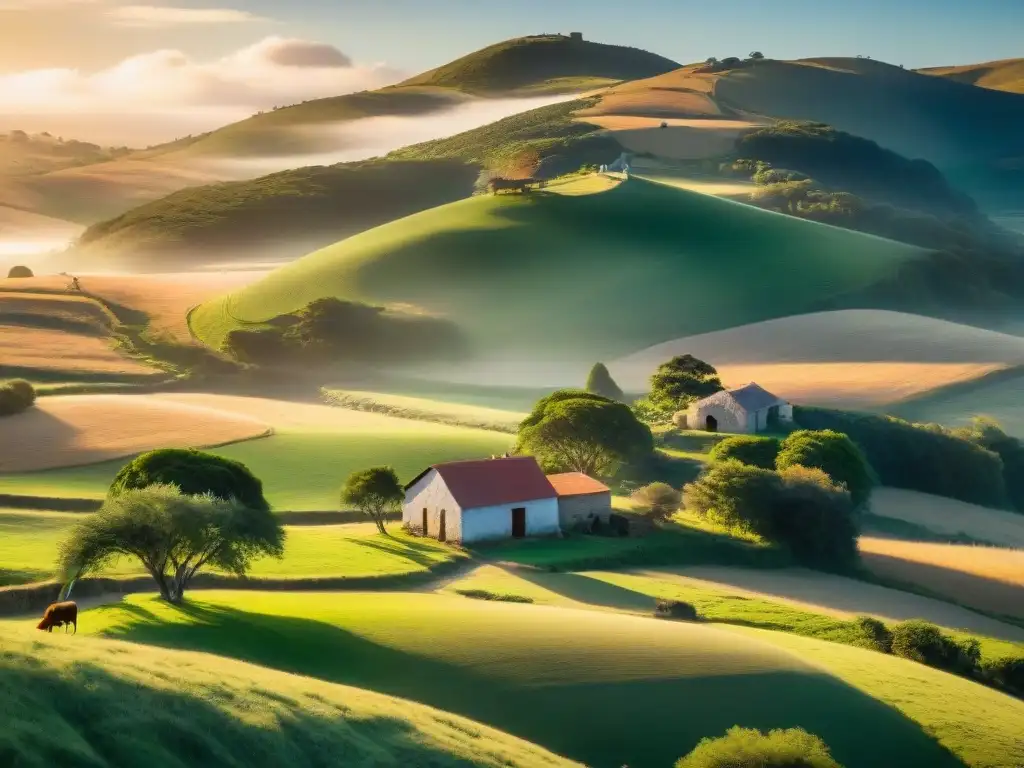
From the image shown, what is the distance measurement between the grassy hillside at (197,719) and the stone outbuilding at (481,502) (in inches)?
1096

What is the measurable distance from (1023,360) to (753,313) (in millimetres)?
31284

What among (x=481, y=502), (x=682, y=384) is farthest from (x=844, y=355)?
(x=481, y=502)

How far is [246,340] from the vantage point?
125188 millimetres

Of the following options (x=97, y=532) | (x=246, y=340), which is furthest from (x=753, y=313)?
(x=97, y=532)

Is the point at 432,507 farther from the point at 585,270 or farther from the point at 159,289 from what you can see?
the point at 159,289

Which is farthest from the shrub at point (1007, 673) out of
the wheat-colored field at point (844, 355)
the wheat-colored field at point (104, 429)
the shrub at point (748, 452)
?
the wheat-colored field at point (844, 355)

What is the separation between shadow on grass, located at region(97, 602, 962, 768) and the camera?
117 ft

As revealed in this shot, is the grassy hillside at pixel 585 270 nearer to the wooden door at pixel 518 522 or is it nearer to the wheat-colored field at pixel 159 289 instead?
the wheat-colored field at pixel 159 289

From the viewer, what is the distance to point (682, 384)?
9506 centimetres

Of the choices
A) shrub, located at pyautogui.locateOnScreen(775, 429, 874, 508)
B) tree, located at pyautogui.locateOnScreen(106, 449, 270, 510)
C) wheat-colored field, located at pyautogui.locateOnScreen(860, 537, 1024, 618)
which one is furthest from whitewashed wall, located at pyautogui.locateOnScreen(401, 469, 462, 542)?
Answer: shrub, located at pyautogui.locateOnScreen(775, 429, 874, 508)

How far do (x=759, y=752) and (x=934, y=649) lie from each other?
16.4 meters

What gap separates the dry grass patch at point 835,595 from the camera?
2080 inches

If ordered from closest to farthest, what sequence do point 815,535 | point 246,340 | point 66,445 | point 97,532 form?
1. point 97,532
2. point 815,535
3. point 66,445
4. point 246,340

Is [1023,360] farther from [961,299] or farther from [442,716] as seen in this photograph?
[442,716]
